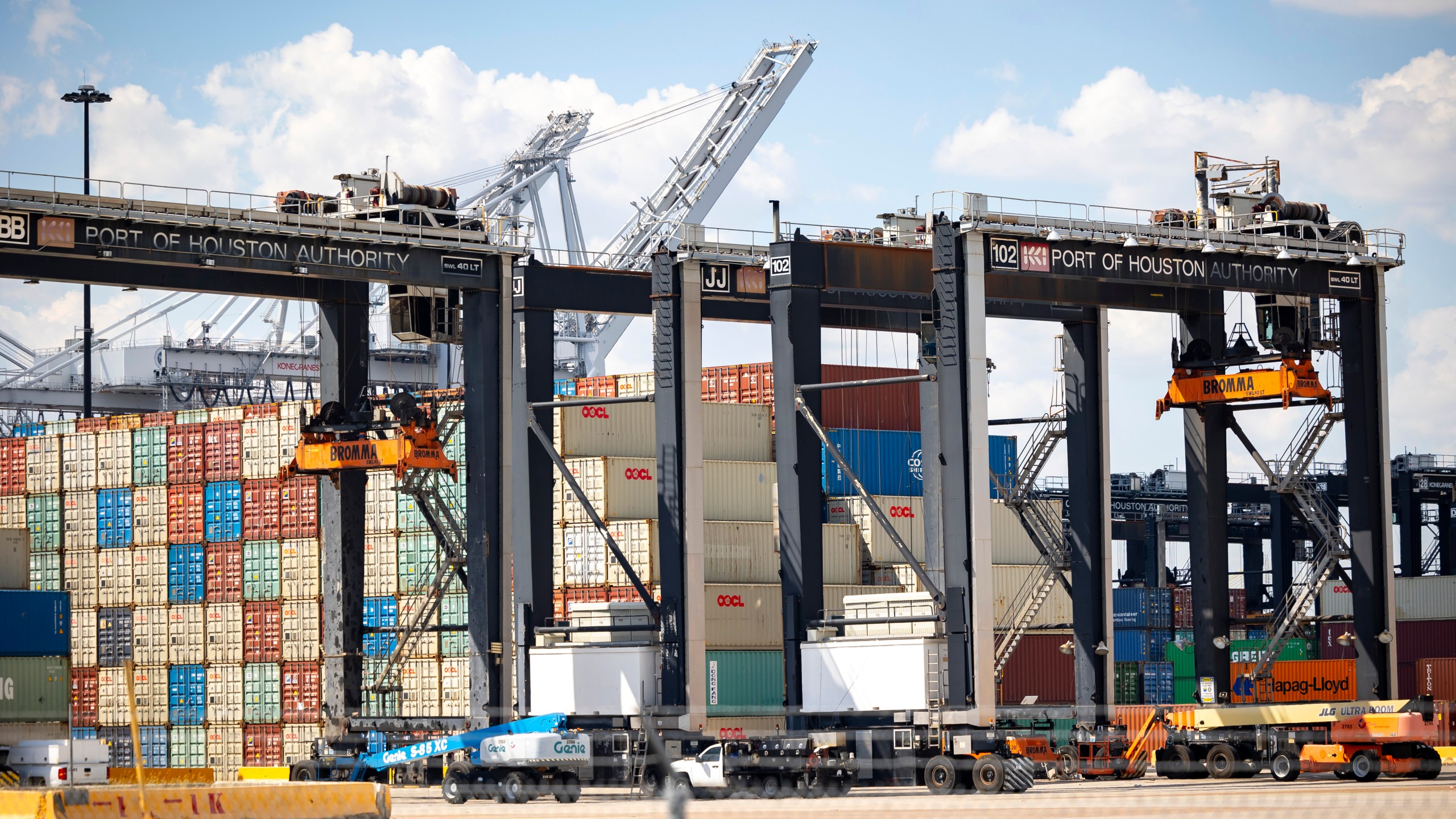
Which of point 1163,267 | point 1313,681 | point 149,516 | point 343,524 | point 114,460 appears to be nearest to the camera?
point 343,524

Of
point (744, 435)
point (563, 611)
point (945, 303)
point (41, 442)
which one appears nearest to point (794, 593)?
point (945, 303)

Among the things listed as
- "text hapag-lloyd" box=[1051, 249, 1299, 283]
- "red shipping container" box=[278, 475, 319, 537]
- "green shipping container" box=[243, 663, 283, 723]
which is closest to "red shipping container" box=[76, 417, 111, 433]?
"red shipping container" box=[278, 475, 319, 537]

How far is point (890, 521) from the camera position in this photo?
59.4m

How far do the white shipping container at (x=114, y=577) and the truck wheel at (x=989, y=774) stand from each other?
35.5m

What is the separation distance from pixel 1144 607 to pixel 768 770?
4251 cm

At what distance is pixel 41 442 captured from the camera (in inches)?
2648

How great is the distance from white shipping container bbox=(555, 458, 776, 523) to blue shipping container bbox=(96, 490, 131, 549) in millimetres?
17050

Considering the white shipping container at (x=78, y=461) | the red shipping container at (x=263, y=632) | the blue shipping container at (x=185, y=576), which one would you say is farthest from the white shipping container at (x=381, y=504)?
the white shipping container at (x=78, y=461)

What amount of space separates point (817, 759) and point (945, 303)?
36.2 feet

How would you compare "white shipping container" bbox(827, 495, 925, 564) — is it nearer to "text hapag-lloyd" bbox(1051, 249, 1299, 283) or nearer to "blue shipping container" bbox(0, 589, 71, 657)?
"text hapag-lloyd" bbox(1051, 249, 1299, 283)

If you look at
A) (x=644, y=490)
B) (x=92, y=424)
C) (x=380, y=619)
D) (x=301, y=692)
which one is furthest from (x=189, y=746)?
(x=644, y=490)

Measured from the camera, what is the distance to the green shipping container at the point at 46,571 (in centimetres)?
6550

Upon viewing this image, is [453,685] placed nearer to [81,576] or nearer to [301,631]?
[301,631]

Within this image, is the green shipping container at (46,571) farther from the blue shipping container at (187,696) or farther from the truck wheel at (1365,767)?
the truck wheel at (1365,767)
